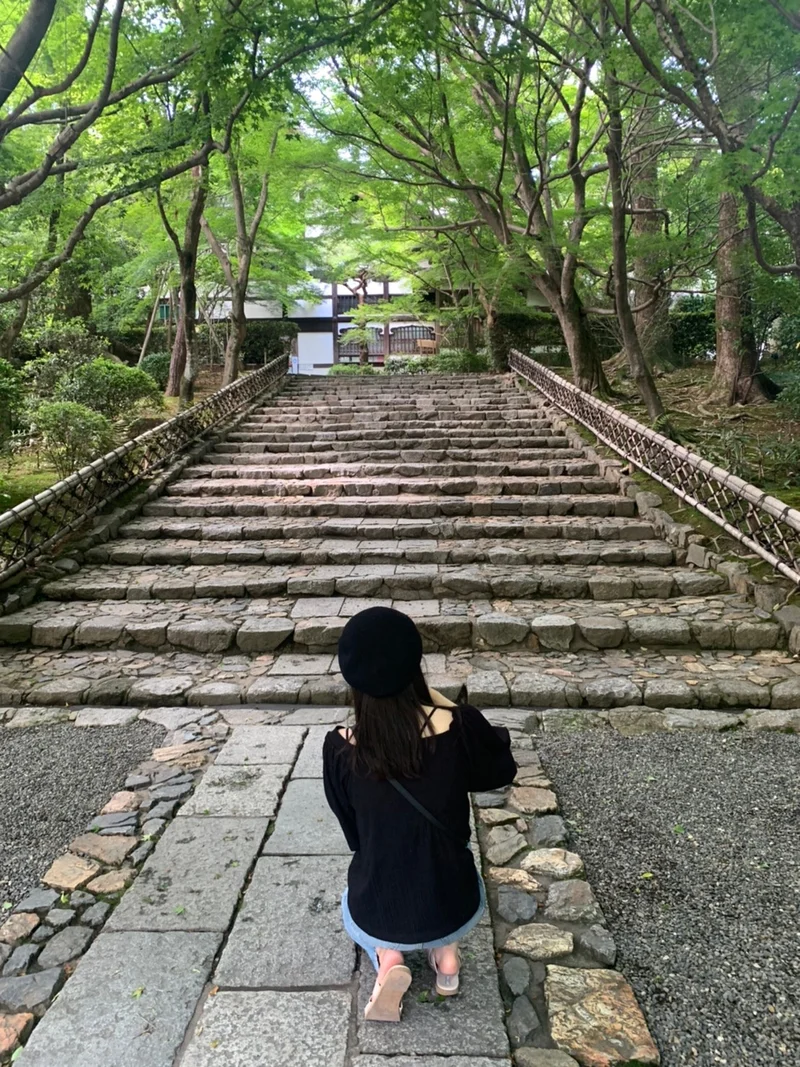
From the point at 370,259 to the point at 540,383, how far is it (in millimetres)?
8202

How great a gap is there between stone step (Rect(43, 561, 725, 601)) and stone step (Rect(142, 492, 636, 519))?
4.91ft

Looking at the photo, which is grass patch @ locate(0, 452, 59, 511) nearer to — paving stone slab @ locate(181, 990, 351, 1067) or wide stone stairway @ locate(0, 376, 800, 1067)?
wide stone stairway @ locate(0, 376, 800, 1067)

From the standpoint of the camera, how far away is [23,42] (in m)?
4.82

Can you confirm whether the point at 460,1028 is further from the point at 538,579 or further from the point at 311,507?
the point at 311,507

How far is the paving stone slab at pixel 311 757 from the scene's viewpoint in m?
3.63

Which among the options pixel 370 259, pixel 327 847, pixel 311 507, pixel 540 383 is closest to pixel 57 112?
pixel 311 507

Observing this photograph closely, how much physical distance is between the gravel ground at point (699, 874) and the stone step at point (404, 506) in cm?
437

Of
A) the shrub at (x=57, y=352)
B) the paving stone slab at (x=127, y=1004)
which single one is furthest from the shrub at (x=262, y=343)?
the paving stone slab at (x=127, y=1004)

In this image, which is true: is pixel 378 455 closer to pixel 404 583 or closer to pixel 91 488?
pixel 91 488

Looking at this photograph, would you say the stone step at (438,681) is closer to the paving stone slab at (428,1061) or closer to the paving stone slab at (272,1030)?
the paving stone slab at (272,1030)

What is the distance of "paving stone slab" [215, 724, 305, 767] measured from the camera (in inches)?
149

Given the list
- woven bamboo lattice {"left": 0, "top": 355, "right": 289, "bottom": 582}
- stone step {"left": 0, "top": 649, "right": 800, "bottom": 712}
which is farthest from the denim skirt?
woven bamboo lattice {"left": 0, "top": 355, "right": 289, "bottom": 582}

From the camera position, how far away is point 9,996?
2209 millimetres

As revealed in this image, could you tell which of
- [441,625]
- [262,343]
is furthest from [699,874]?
[262,343]
